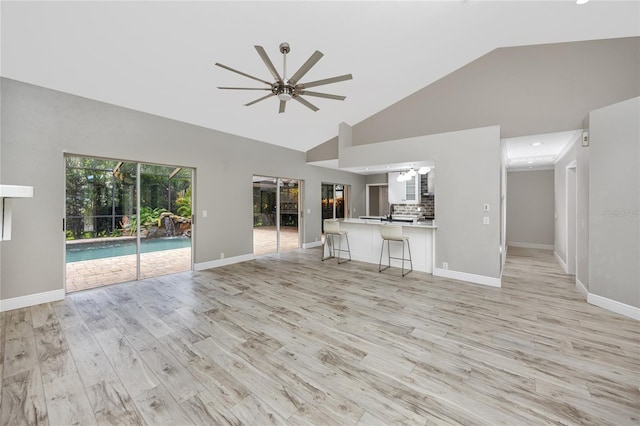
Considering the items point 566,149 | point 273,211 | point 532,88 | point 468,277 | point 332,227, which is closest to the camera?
point 532,88

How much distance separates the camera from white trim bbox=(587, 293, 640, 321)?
3055mm

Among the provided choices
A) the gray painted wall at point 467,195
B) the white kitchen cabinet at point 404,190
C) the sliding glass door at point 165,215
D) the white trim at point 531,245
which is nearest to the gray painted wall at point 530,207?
the white trim at point 531,245

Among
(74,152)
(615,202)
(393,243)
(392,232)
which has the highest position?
(74,152)

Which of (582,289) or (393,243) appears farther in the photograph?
(393,243)

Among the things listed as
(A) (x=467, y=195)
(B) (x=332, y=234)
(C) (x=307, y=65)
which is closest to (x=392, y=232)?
(A) (x=467, y=195)

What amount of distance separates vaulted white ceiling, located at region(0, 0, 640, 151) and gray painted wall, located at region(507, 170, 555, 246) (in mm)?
4715

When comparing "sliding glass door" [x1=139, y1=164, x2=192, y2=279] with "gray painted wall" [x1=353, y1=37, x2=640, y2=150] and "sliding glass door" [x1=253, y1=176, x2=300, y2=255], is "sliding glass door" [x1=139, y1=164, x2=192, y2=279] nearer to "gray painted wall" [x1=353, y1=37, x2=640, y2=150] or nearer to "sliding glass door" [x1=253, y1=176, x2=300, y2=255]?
"sliding glass door" [x1=253, y1=176, x2=300, y2=255]

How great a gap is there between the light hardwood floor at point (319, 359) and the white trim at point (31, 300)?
179 millimetres

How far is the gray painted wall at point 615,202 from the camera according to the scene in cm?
306

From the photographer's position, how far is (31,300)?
348cm

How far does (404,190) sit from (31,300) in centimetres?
802

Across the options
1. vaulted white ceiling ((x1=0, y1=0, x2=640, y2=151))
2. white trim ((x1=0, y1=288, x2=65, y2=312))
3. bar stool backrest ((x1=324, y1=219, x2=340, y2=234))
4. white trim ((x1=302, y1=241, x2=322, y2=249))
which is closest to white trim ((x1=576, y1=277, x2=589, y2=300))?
vaulted white ceiling ((x1=0, y1=0, x2=640, y2=151))

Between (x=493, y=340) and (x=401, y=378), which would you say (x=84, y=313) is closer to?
(x=401, y=378)

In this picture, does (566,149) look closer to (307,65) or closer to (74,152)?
(307,65)
